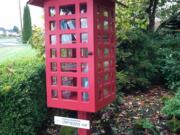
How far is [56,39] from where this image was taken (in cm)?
308

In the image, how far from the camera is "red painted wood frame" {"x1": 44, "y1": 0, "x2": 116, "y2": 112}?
293 centimetres

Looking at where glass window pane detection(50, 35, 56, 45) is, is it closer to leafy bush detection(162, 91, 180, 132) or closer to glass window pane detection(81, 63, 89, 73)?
glass window pane detection(81, 63, 89, 73)

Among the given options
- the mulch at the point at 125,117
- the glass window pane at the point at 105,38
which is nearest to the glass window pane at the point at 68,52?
the glass window pane at the point at 105,38

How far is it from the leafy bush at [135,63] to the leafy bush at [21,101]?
189 cm

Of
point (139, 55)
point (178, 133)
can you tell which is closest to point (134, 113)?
point (178, 133)

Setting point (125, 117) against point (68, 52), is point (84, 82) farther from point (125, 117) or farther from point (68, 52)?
point (125, 117)

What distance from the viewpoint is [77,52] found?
2982mm

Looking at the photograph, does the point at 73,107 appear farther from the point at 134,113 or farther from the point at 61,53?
the point at 134,113

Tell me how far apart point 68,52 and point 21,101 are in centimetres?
84

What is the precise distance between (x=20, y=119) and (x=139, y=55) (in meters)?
3.14

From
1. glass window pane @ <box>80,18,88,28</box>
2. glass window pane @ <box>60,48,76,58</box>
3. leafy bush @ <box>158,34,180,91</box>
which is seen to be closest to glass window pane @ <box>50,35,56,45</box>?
glass window pane @ <box>60,48,76,58</box>

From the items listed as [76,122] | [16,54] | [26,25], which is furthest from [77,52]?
[26,25]

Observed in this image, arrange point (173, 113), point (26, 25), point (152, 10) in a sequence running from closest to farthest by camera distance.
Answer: point (173, 113) < point (152, 10) < point (26, 25)

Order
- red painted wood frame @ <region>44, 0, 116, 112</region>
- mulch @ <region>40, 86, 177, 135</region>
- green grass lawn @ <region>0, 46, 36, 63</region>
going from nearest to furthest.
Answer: red painted wood frame @ <region>44, 0, 116, 112</region> → mulch @ <region>40, 86, 177, 135</region> → green grass lawn @ <region>0, 46, 36, 63</region>
